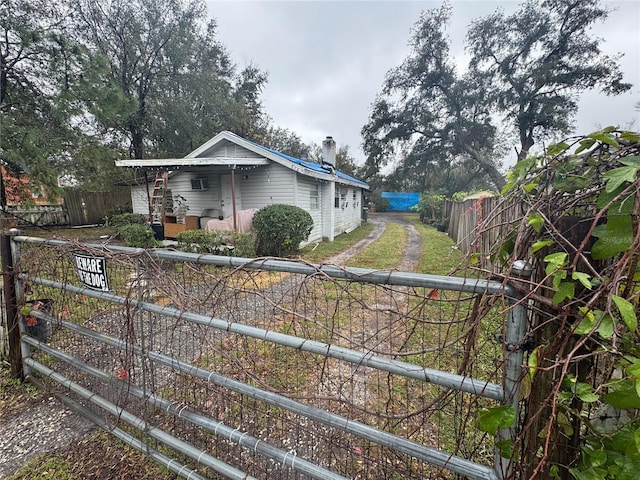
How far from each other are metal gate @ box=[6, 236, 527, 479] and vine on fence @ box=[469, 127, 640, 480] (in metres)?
0.09

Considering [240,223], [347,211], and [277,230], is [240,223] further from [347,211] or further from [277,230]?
[347,211]

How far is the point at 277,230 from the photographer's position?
28.3 feet

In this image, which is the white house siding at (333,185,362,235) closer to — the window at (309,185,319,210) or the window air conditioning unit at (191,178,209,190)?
the window at (309,185,319,210)

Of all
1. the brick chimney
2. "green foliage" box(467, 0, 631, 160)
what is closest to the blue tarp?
"green foliage" box(467, 0, 631, 160)

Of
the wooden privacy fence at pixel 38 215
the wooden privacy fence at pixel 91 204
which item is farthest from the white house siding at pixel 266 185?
the wooden privacy fence at pixel 91 204

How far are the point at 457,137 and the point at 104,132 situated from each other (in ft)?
74.5

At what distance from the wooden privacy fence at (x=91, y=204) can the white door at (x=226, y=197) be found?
11.3m

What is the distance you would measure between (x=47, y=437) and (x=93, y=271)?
→ 54.9 inches

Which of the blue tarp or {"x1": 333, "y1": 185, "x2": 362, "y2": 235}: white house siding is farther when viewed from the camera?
the blue tarp

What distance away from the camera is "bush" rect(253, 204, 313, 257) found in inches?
340

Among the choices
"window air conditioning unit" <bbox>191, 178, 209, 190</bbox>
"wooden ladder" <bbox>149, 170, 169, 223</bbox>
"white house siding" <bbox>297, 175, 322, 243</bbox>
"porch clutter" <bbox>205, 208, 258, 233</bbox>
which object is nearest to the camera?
"porch clutter" <bbox>205, 208, 258, 233</bbox>

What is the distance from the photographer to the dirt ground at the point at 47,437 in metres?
2.01

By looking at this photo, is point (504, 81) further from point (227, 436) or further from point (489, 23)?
point (227, 436)

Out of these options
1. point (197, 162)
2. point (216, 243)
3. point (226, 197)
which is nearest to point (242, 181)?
point (226, 197)
